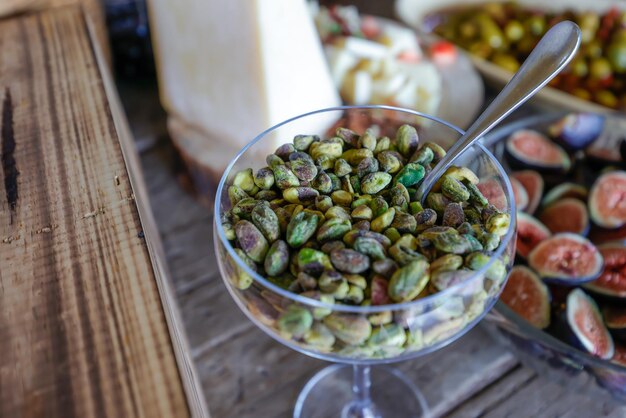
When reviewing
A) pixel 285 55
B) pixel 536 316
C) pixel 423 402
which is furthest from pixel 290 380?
pixel 285 55

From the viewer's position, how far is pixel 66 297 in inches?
19.5

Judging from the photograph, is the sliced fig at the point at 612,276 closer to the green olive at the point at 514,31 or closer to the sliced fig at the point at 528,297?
the sliced fig at the point at 528,297

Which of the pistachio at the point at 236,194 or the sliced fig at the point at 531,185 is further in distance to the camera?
the sliced fig at the point at 531,185

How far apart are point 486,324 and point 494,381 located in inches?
4.2

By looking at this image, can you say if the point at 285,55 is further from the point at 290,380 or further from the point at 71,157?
the point at 290,380

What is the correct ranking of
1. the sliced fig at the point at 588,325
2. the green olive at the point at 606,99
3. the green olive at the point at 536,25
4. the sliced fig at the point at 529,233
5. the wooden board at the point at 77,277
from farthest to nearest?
1. the green olive at the point at 536,25
2. the green olive at the point at 606,99
3. the sliced fig at the point at 529,233
4. the sliced fig at the point at 588,325
5. the wooden board at the point at 77,277

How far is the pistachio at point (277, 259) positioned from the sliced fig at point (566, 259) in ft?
1.38

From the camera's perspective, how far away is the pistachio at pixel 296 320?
0.45 meters

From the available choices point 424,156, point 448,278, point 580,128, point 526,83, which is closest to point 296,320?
point 448,278

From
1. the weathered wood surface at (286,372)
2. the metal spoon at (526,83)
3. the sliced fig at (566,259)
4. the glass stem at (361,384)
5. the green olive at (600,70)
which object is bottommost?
the weathered wood surface at (286,372)

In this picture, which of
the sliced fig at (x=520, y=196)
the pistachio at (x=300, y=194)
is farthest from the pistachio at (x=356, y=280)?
the sliced fig at (x=520, y=196)

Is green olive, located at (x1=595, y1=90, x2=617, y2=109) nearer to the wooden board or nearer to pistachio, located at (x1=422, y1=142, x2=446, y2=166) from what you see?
pistachio, located at (x1=422, y1=142, x2=446, y2=166)

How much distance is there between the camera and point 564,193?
882 mm

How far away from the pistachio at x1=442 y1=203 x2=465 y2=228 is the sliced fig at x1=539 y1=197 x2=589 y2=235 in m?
0.39
